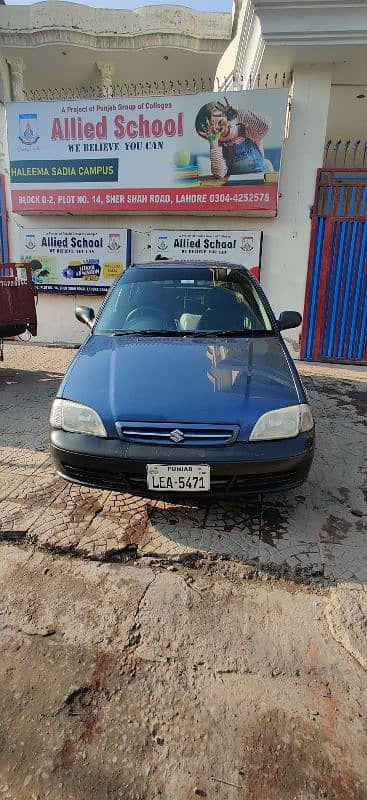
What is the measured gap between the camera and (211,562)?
99.3 inches

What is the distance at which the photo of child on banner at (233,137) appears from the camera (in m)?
6.91

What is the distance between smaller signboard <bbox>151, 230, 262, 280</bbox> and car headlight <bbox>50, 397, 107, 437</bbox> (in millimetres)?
5308

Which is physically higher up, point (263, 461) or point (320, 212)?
point (320, 212)

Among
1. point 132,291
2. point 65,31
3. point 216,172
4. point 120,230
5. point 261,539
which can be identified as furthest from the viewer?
point 65,31

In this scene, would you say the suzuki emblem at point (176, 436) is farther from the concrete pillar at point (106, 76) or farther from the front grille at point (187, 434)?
the concrete pillar at point (106, 76)

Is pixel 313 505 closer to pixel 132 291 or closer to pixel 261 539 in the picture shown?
pixel 261 539

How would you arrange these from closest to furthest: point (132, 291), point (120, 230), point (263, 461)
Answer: point (263, 461), point (132, 291), point (120, 230)

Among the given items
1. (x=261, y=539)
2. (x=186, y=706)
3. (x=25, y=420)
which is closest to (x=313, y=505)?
(x=261, y=539)

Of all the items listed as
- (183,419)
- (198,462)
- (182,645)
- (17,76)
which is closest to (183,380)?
(183,419)

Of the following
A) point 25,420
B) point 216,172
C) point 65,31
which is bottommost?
point 25,420

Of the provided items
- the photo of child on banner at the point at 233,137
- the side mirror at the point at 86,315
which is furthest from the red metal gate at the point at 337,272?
the side mirror at the point at 86,315

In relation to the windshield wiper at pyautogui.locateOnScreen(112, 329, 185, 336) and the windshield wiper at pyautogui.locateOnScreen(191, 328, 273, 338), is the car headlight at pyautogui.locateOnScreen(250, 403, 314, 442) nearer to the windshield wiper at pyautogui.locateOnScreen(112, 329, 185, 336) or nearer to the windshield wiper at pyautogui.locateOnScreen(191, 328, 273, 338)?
the windshield wiper at pyautogui.locateOnScreen(191, 328, 273, 338)

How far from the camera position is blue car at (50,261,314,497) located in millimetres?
2494

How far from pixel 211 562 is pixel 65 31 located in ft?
38.8
